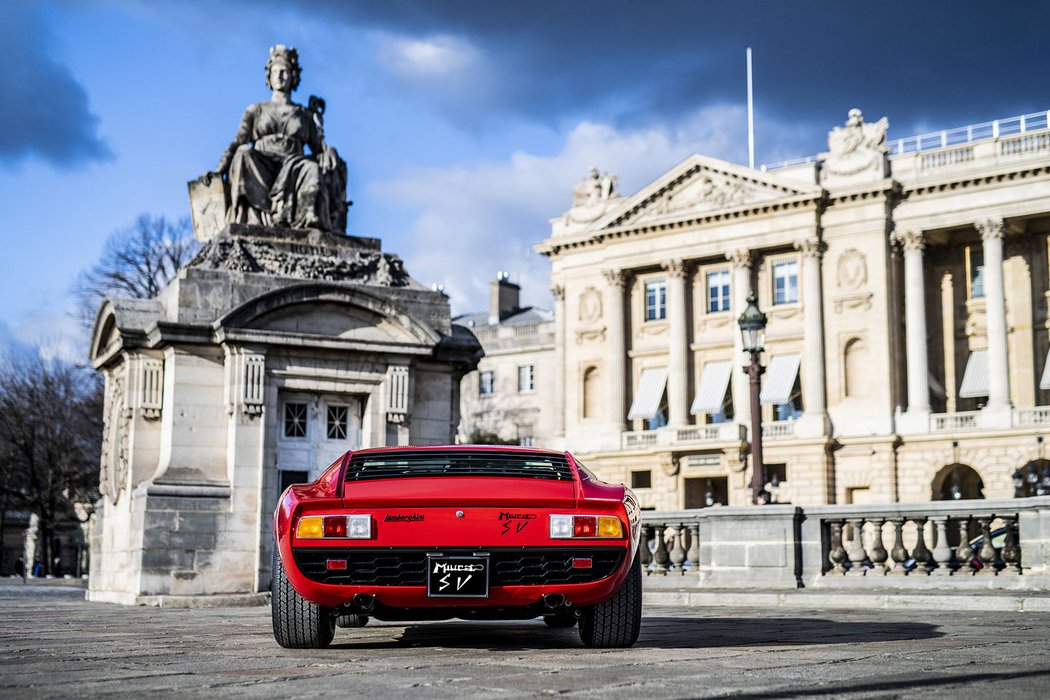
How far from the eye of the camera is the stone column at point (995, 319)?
190ft

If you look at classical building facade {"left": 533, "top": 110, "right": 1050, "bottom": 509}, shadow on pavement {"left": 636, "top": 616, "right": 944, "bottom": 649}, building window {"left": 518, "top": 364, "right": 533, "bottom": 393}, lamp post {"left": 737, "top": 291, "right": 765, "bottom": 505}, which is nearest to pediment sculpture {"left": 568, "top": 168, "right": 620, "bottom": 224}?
classical building facade {"left": 533, "top": 110, "right": 1050, "bottom": 509}

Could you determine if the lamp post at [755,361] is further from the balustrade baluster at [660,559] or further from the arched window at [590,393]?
the arched window at [590,393]

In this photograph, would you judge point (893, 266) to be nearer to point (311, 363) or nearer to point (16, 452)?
point (16, 452)

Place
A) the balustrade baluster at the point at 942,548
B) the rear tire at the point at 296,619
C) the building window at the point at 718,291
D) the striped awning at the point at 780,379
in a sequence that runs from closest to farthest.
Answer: the rear tire at the point at 296,619
the balustrade baluster at the point at 942,548
the striped awning at the point at 780,379
the building window at the point at 718,291

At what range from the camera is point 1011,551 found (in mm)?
15000

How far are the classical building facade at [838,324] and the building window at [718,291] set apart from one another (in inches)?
3.3

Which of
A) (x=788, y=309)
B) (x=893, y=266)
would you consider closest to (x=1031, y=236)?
(x=893, y=266)

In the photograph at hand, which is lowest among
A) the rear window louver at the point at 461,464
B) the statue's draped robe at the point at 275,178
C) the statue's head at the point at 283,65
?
the rear window louver at the point at 461,464

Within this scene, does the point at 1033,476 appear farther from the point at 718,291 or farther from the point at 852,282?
the point at 718,291

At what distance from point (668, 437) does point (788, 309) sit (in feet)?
26.5

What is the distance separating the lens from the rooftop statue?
16.3 m

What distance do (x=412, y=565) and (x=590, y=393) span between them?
62859 mm

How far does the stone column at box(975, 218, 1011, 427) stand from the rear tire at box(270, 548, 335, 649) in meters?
53.7

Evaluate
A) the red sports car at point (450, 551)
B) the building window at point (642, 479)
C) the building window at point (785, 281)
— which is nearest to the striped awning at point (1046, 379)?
the building window at point (785, 281)
